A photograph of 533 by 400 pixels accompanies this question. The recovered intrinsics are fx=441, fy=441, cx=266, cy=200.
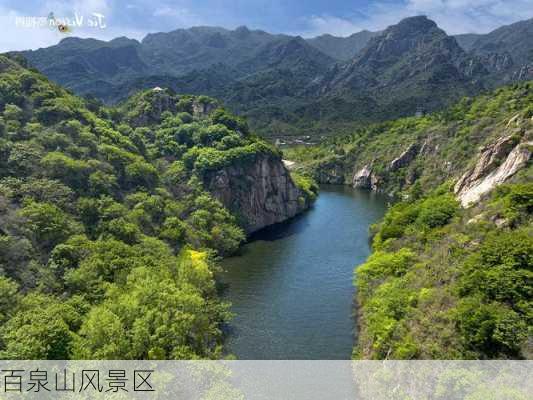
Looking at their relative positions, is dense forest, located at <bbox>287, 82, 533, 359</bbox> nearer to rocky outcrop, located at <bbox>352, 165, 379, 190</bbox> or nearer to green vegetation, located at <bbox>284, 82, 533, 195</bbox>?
green vegetation, located at <bbox>284, 82, 533, 195</bbox>

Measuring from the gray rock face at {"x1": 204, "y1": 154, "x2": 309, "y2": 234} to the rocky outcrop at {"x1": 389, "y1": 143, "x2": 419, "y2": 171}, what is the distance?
5010 cm

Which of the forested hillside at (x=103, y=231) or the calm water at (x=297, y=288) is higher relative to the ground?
the forested hillside at (x=103, y=231)

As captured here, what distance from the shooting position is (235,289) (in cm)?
6238

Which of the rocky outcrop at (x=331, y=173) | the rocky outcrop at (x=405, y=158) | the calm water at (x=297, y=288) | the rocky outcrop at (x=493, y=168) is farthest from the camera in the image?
the rocky outcrop at (x=331, y=173)

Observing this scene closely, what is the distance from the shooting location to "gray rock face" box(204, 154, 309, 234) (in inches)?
3656

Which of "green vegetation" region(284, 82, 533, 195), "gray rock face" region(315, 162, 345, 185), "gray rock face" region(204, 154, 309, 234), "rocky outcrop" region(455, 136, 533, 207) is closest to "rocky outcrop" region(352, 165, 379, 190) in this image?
"green vegetation" region(284, 82, 533, 195)

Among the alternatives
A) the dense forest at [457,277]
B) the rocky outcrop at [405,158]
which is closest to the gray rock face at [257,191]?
the dense forest at [457,277]

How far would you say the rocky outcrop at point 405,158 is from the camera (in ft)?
481

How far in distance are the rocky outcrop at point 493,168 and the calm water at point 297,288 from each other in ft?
65.5

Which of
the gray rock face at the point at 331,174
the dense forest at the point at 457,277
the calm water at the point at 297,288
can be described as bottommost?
the calm water at the point at 297,288

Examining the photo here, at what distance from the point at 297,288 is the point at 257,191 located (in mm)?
40455

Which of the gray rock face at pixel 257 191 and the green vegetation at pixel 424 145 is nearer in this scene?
the gray rock face at pixel 257 191

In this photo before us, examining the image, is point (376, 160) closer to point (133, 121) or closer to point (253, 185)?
point (253, 185)

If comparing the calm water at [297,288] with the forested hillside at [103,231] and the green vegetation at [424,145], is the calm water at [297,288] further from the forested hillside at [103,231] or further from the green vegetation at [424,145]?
the green vegetation at [424,145]
